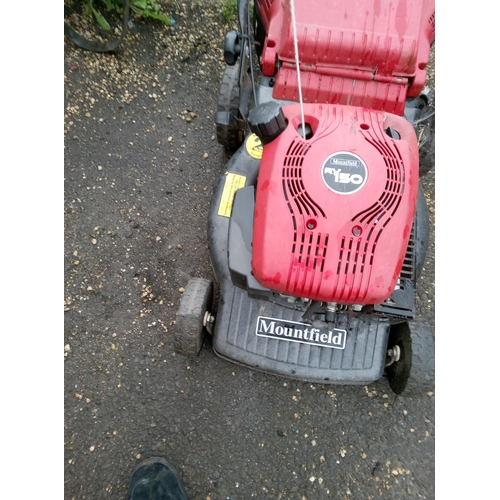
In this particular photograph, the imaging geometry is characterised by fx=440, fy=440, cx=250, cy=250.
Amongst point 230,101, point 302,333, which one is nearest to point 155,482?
point 302,333

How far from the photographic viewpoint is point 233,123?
195 cm

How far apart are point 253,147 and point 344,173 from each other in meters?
0.67

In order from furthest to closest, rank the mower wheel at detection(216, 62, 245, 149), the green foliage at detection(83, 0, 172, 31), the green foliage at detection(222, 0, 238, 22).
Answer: the green foliage at detection(222, 0, 238, 22) < the green foliage at detection(83, 0, 172, 31) < the mower wheel at detection(216, 62, 245, 149)

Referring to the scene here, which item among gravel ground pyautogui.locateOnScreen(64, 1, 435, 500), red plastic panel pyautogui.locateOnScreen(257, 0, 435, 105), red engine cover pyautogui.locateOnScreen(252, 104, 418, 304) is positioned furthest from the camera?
gravel ground pyautogui.locateOnScreen(64, 1, 435, 500)

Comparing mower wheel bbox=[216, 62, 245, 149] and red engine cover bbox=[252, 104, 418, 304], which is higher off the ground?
mower wheel bbox=[216, 62, 245, 149]

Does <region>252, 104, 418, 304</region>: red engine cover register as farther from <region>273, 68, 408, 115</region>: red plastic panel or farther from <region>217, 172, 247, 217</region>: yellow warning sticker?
<region>217, 172, 247, 217</region>: yellow warning sticker

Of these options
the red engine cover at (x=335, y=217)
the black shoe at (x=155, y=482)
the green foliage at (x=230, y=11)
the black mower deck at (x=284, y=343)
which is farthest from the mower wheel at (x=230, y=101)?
the black shoe at (x=155, y=482)

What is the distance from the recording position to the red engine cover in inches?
46.6

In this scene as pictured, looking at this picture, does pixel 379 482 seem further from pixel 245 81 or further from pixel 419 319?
pixel 245 81

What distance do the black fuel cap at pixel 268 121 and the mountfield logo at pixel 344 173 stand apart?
Answer: 171 mm

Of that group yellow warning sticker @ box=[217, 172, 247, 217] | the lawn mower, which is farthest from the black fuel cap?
yellow warning sticker @ box=[217, 172, 247, 217]

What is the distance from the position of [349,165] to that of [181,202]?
1166 millimetres

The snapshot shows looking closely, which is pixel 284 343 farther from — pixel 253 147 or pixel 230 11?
pixel 230 11

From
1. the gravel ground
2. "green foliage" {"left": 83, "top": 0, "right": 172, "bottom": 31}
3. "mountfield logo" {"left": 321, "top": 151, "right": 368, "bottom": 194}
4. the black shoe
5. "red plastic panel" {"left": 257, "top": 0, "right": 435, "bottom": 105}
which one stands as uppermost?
"green foliage" {"left": 83, "top": 0, "right": 172, "bottom": 31}
